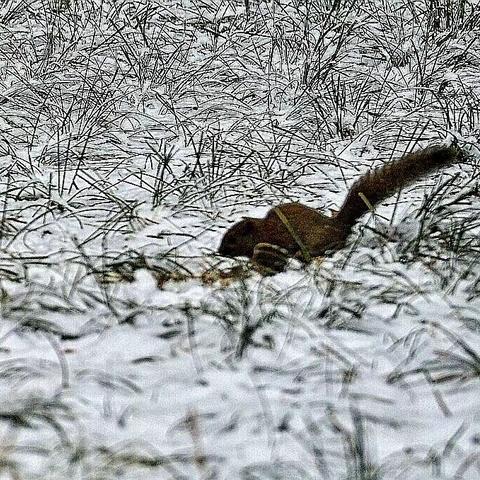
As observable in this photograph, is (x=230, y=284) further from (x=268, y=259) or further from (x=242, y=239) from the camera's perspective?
(x=242, y=239)

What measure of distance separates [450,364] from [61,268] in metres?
1.33

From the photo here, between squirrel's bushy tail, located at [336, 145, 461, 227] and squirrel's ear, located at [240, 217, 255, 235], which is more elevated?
squirrel's bushy tail, located at [336, 145, 461, 227]

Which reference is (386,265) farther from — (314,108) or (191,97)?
(191,97)

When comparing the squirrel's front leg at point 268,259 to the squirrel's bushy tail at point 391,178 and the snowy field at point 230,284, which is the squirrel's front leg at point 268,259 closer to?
the snowy field at point 230,284

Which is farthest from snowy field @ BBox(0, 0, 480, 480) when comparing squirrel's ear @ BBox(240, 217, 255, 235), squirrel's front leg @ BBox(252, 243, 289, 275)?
squirrel's ear @ BBox(240, 217, 255, 235)

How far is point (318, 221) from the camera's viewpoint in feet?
9.35

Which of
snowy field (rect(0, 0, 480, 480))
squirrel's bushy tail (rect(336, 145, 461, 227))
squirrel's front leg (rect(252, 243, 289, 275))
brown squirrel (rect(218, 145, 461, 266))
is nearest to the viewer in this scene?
snowy field (rect(0, 0, 480, 480))

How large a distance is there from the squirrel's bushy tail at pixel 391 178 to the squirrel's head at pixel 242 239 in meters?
0.41

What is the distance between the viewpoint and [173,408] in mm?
1614

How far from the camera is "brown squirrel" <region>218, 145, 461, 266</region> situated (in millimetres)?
2730

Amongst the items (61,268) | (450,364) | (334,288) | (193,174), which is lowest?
(450,364)

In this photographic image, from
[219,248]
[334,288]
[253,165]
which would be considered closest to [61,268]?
[219,248]

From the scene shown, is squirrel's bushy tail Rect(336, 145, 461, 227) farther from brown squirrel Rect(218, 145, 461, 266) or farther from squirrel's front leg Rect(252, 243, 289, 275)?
squirrel's front leg Rect(252, 243, 289, 275)

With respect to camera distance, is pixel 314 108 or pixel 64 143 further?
pixel 314 108
